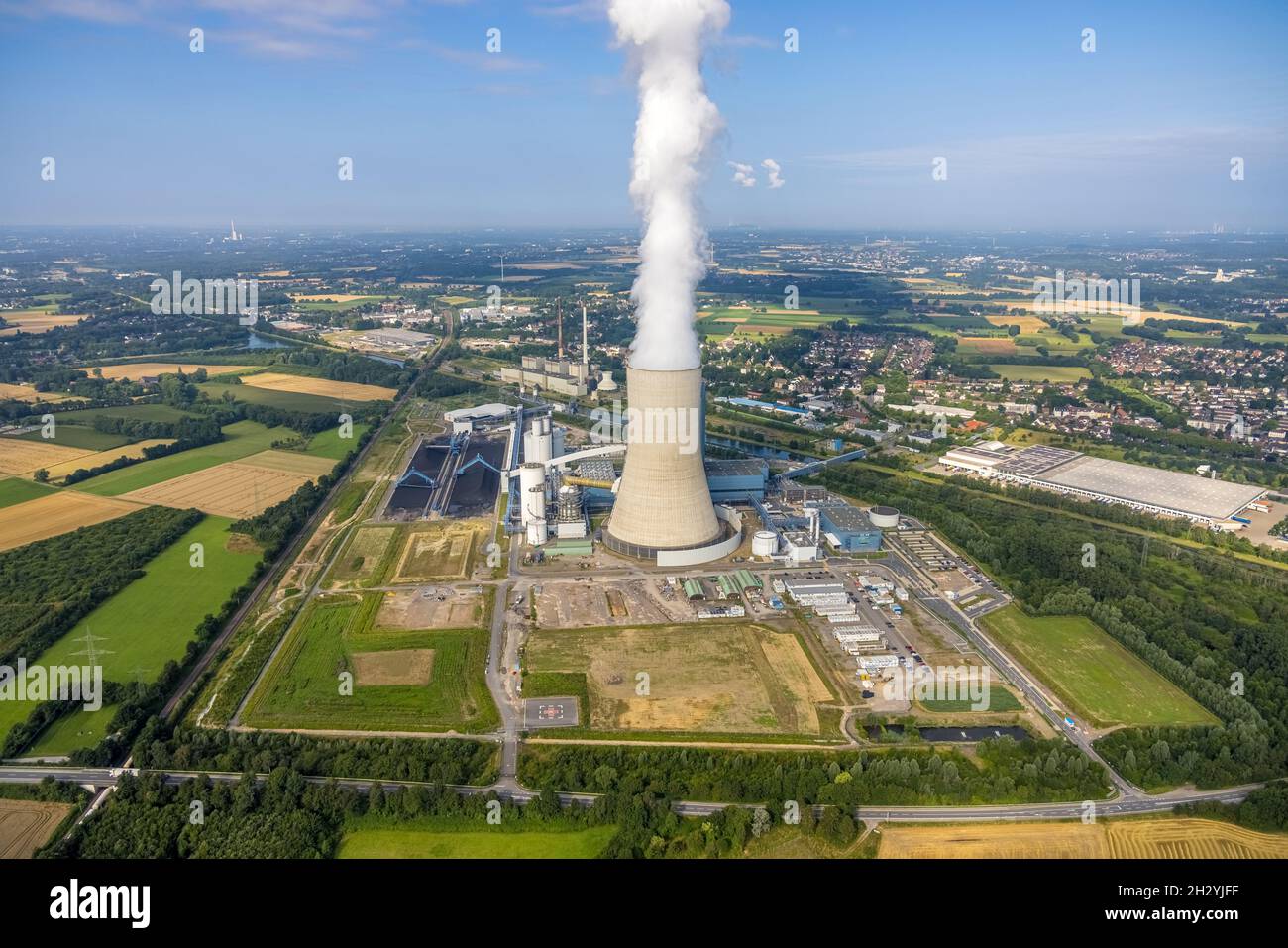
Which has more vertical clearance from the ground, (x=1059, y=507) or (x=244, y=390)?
(x=244, y=390)

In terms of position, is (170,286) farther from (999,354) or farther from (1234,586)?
(1234,586)

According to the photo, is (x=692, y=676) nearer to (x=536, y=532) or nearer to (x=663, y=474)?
(x=663, y=474)

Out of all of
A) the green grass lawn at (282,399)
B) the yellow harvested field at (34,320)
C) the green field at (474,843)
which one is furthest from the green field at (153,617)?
the yellow harvested field at (34,320)

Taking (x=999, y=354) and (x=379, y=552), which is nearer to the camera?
(x=379, y=552)

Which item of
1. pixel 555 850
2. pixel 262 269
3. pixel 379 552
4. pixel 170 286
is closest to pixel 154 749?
pixel 555 850

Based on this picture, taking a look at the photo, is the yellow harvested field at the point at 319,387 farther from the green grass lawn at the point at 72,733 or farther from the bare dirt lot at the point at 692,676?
the bare dirt lot at the point at 692,676

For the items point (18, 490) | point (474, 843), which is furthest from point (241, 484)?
point (474, 843)

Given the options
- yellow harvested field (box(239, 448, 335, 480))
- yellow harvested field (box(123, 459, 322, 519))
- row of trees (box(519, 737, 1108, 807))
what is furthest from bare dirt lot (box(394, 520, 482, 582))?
row of trees (box(519, 737, 1108, 807))
